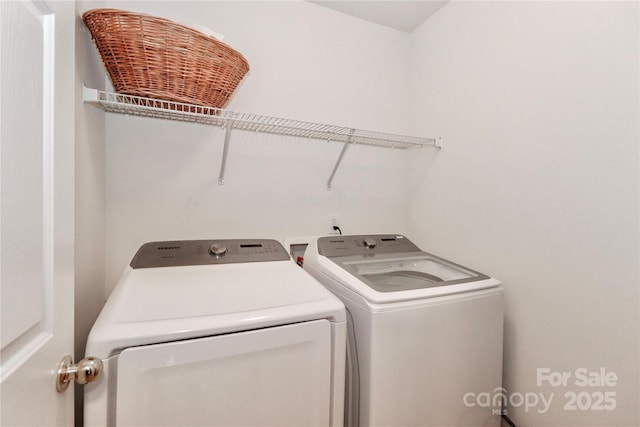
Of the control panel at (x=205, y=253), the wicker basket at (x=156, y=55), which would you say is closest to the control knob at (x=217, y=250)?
the control panel at (x=205, y=253)

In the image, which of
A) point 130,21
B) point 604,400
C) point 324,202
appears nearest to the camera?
point 130,21

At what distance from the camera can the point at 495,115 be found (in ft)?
4.69

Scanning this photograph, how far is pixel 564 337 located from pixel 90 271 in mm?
1975

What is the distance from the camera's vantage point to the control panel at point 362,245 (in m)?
1.50

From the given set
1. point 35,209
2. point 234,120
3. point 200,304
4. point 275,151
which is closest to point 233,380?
point 200,304

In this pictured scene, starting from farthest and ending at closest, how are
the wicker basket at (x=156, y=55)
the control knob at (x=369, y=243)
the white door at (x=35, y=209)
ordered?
the control knob at (x=369, y=243), the wicker basket at (x=156, y=55), the white door at (x=35, y=209)

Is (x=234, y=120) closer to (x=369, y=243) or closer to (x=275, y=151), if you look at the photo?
(x=275, y=151)

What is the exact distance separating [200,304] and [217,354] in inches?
6.7

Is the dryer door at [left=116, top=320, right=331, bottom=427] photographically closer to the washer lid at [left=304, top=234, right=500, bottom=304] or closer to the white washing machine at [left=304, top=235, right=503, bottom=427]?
the white washing machine at [left=304, top=235, right=503, bottom=427]

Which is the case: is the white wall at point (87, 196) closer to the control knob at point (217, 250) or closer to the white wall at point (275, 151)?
the white wall at point (275, 151)

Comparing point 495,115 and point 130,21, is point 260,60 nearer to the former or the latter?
point 130,21

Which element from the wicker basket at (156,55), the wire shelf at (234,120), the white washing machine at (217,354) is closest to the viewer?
the white washing machine at (217,354)

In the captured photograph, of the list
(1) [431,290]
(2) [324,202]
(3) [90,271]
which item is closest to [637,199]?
(1) [431,290]

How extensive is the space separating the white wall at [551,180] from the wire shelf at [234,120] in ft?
1.35
